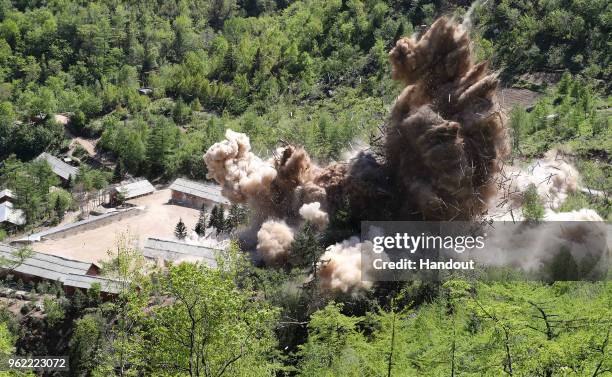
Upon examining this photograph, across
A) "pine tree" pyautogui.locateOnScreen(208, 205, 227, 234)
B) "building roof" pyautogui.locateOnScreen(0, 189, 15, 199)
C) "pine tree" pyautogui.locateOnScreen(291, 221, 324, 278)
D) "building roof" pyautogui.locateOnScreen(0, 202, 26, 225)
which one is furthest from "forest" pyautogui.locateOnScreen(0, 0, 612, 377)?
"pine tree" pyautogui.locateOnScreen(208, 205, 227, 234)

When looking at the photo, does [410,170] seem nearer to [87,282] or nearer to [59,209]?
[87,282]

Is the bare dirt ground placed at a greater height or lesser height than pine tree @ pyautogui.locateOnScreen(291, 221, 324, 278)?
greater

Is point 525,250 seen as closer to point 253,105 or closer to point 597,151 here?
point 597,151

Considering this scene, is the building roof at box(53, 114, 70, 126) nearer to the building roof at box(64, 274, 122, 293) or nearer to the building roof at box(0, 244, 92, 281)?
the building roof at box(0, 244, 92, 281)

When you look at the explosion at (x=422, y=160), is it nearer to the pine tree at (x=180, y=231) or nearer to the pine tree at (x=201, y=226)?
the pine tree at (x=180, y=231)

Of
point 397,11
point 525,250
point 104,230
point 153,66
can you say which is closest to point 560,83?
point 397,11

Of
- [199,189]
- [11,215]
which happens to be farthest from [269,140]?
[11,215]
